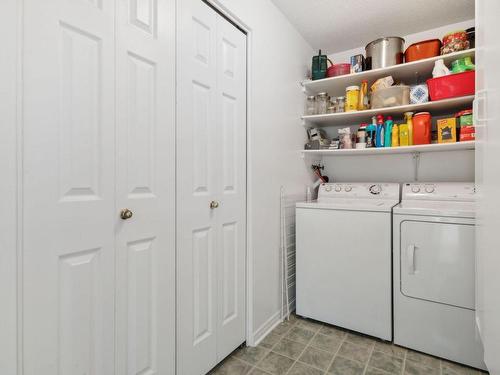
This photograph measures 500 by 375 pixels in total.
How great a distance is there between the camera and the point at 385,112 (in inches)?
88.5

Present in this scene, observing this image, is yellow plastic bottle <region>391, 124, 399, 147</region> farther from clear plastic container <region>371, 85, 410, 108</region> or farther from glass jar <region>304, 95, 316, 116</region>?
glass jar <region>304, 95, 316, 116</region>

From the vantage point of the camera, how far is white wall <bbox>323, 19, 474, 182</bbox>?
224cm

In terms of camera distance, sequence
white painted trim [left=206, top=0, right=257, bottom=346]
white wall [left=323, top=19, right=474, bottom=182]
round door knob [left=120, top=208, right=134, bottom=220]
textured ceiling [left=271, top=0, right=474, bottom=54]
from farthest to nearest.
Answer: white wall [left=323, top=19, right=474, bottom=182] → textured ceiling [left=271, top=0, right=474, bottom=54] → white painted trim [left=206, top=0, right=257, bottom=346] → round door knob [left=120, top=208, right=134, bottom=220]

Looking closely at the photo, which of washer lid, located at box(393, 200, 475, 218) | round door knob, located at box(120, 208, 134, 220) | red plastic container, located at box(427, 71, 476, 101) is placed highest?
red plastic container, located at box(427, 71, 476, 101)

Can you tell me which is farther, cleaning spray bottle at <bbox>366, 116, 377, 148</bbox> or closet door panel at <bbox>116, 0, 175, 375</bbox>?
cleaning spray bottle at <bbox>366, 116, 377, 148</bbox>

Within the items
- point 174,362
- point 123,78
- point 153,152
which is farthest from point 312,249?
point 123,78

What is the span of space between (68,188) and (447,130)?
2354 millimetres

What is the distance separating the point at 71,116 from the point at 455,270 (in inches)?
85.1

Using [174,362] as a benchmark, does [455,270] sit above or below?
above

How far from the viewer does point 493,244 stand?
0.95 metres

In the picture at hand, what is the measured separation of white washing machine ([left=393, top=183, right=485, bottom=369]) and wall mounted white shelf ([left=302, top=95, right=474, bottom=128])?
2.11 feet

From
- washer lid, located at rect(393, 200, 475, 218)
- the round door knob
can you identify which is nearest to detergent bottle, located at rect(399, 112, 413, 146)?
washer lid, located at rect(393, 200, 475, 218)

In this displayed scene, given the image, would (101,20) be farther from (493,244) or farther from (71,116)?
(493,244)

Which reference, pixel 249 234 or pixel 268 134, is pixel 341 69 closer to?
pixel 268 134
